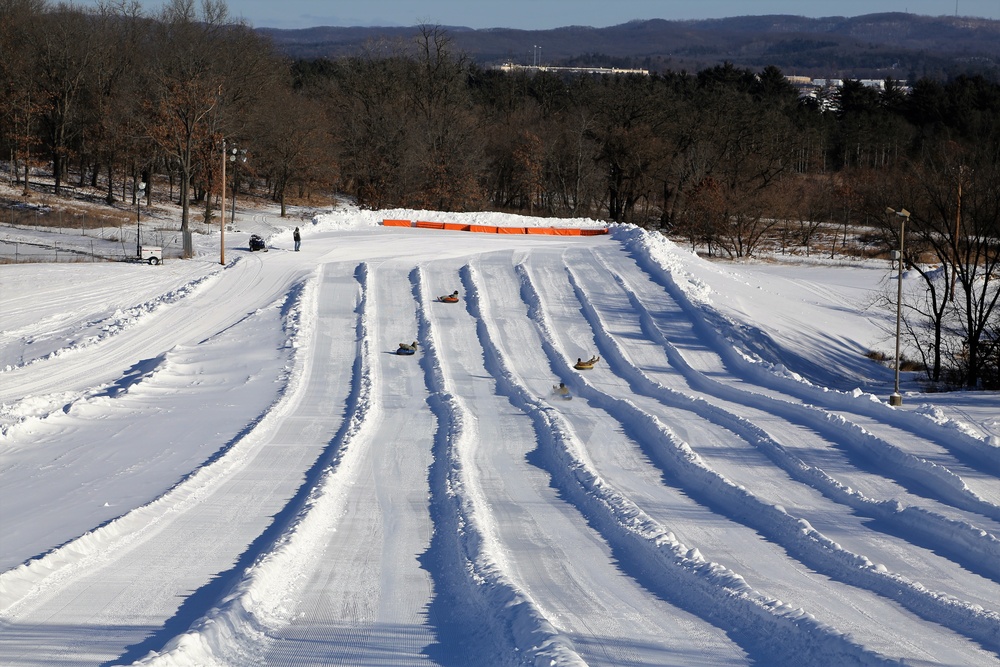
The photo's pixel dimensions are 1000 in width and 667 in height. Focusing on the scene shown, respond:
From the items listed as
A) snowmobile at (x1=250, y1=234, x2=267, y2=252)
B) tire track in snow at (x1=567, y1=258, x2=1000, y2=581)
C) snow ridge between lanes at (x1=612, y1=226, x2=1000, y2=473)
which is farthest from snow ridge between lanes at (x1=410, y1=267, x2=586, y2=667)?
snowmobile at (x1=250, y1=234, x2=267, y2=252)

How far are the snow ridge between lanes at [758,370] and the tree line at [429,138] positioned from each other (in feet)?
38.3

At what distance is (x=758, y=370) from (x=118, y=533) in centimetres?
1800

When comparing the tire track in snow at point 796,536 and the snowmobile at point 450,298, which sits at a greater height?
the snowmobile at point 450,298

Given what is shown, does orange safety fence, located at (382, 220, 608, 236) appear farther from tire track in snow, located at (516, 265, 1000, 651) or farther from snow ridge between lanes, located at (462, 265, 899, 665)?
snow ridge between lanes, located at (462, 265, 899, 665)

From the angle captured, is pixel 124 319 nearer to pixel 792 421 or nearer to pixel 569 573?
pixel 792 421

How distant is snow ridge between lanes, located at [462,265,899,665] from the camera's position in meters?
8.91

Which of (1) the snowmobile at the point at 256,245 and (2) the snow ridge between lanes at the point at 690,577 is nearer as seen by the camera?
(2) the snow ridge between lanes at the point at 690,577

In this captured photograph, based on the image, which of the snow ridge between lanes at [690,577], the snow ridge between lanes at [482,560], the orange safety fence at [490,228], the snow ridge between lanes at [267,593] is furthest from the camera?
the orange safety fence at [490,228]

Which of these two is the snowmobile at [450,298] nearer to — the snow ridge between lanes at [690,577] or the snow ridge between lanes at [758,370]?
the snow ridge between lanes at [758,370]

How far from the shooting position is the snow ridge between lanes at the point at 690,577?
8.91 meters

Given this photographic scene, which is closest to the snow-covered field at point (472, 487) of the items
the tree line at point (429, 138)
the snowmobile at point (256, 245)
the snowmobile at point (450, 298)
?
the snowmobile at point (450, 298)

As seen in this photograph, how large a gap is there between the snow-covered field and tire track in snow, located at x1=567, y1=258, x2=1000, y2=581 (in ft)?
0.19

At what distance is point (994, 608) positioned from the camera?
392 inches

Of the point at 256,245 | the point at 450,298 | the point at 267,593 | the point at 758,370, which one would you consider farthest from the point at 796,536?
the point at 256,245
